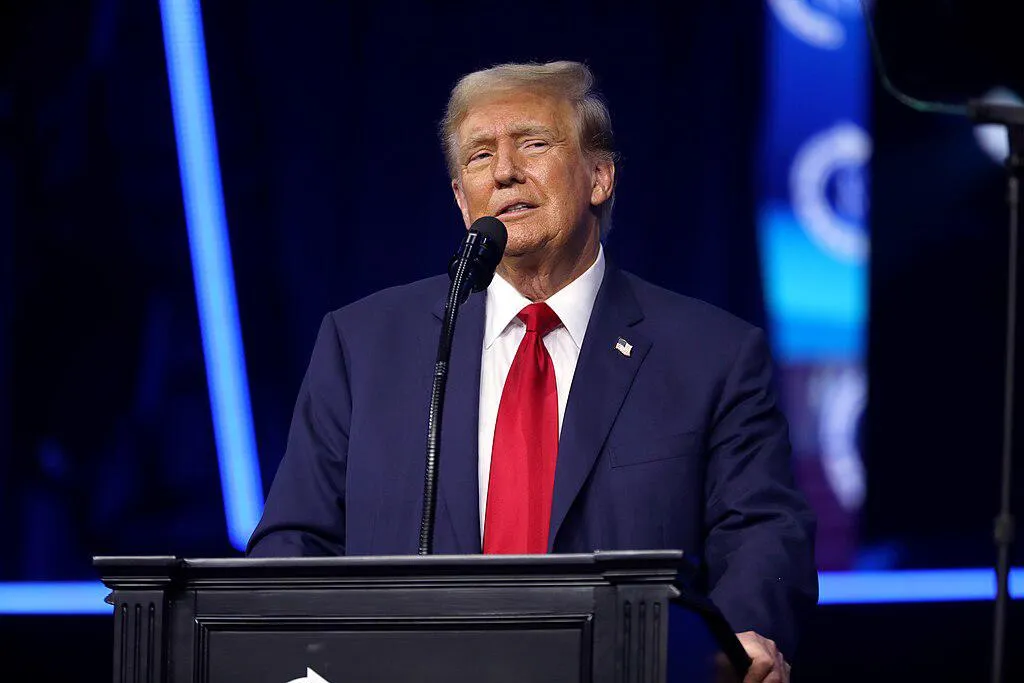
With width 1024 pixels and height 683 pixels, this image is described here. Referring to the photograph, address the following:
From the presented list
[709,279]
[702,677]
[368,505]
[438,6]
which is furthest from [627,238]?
[702,677]

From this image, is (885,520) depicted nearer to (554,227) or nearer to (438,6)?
(554,227)

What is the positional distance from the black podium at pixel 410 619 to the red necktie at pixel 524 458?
735mm

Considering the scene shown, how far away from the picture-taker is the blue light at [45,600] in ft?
11.0

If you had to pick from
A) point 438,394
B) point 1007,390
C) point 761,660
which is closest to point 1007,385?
point 1007,390

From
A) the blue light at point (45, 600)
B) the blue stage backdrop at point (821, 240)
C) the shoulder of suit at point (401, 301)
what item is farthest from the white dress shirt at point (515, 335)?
the blue light at point (45, 600)

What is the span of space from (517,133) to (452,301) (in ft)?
2.29

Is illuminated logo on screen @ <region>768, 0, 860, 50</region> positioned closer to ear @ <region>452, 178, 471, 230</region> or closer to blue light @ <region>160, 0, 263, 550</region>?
ear @ <region>452, 178, 471, 230</region>

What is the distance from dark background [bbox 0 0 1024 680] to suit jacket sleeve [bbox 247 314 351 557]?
2.98ft

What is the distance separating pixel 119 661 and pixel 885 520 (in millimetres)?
2203

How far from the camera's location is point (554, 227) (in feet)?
8.47

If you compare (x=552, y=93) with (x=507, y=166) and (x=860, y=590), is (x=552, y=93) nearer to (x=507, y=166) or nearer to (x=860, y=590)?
(x=507, y=166)


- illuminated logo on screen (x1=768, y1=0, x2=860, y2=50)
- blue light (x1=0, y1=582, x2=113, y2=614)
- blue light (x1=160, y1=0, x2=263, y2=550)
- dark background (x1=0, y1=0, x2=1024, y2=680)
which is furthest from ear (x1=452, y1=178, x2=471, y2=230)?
blue light (x1=0, y1=582, x2=113, y2=614)

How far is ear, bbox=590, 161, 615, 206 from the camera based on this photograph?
2740mm

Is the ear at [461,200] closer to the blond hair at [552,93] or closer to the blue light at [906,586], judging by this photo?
the blond hair at [552,93]
